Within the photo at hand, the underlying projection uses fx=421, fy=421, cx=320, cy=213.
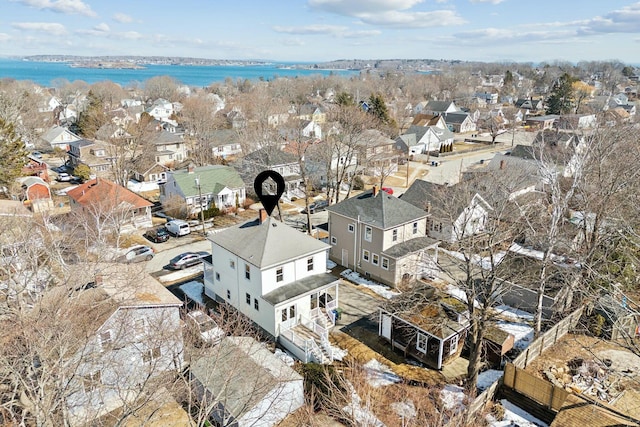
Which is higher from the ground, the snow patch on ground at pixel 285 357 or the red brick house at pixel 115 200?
the red brick house at pixel 115 200

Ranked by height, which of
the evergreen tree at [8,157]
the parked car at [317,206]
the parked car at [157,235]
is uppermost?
the evergreen tree at [8,157]

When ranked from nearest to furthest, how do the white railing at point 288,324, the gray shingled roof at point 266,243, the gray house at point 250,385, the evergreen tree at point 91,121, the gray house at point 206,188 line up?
the gray house at point 250,385
the white railing at point 288,324
the gray shingled roof at point 266,243
the gray house at point 206,188
the evergreen tree at point 91,121

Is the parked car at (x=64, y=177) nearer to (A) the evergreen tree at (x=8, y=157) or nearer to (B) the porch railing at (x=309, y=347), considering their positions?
(A) the evergreen tree at (x=8, y=157)

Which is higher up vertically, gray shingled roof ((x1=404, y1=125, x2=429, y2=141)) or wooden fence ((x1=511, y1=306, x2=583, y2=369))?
gray shingled roof ((x1=404, y1=125, x2=429, y2=141))

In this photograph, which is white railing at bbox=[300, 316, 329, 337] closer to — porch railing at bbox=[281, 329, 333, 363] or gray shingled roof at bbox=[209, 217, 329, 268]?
porch railing at bbox=[281, 329, 333, 363]

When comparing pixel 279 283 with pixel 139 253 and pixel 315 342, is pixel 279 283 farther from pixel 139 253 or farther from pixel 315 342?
pixel 139 253

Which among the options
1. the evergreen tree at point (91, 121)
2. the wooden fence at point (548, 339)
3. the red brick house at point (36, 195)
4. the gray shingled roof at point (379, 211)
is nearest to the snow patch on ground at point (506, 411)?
the wooden fence at point (548, 339)

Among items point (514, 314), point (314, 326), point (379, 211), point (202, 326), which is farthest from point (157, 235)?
point (514, 314)

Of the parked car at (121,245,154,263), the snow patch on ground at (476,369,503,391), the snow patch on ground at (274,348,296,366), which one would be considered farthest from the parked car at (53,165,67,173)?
the snow patch on ground at (476,369,503,391)
